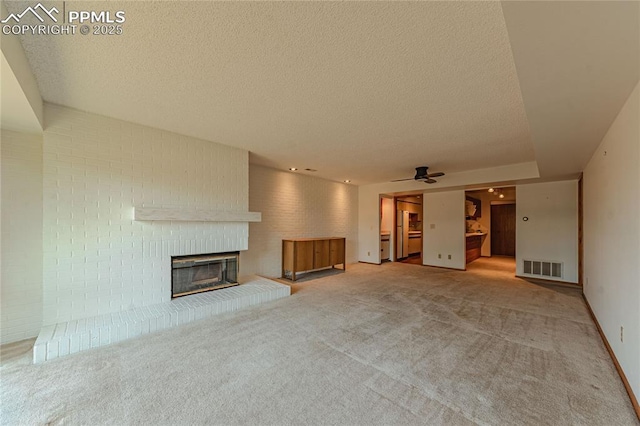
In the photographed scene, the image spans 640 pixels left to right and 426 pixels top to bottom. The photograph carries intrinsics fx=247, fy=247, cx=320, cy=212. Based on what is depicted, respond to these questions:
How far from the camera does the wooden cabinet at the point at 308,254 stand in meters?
5.39

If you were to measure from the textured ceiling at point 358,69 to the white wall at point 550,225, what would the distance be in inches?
94.0

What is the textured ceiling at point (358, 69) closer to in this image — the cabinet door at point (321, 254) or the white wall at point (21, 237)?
the white wall at point (21, 237)

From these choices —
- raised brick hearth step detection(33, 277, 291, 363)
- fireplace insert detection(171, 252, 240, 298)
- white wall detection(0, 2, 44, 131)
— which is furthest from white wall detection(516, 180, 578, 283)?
white wall detection(0, 2, 44, 131)

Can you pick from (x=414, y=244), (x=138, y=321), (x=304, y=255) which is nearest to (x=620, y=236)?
(x=304, y=255)

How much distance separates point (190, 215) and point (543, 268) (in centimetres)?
712

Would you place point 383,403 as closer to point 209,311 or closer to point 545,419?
point 545,419

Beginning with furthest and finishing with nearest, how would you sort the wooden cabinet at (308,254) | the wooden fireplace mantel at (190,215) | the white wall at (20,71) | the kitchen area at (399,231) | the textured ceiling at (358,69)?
the kitchen area at (399,231), the wooden cabinet at (308,254), the wooden fireplace mantel at (190,215), the white wall at (20,71), the textured ceiling at (358,69)

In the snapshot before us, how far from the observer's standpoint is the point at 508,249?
376 inches

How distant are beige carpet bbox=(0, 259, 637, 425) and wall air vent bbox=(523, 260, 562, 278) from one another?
7.47 ft

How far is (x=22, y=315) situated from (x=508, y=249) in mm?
12592

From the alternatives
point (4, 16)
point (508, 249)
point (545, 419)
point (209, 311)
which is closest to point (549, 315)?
point (545, 419)

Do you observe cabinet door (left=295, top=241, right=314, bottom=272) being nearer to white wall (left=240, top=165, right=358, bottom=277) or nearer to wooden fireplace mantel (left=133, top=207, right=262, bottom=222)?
white wall (left=240, top=165, right=358, bottom=277)

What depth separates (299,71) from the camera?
2.02 m

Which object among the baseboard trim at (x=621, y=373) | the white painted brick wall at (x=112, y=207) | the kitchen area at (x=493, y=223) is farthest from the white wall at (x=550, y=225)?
the white painted brick wall at (x=112, y=207)
